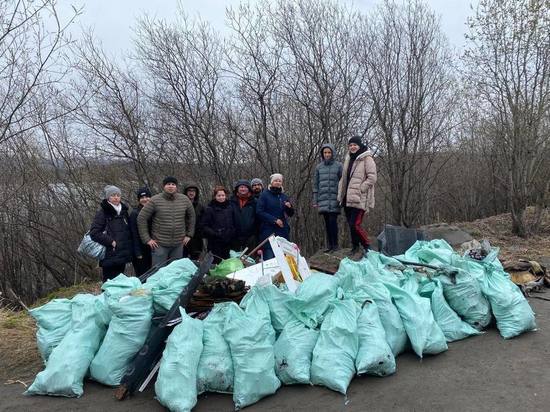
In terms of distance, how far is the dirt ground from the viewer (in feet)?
9.76

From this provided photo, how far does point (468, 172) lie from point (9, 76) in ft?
45.0

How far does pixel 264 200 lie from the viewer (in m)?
6.21

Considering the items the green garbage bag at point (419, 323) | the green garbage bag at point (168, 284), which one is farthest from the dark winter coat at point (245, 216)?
the green garbage bag at point (419, 323)

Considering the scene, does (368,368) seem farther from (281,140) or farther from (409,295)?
(281,140)

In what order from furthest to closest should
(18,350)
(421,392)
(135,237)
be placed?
1. (135,237)
2. (18,350)
3. (421,392)

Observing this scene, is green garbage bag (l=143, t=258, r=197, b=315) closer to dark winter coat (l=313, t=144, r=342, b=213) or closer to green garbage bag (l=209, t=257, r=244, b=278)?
green garbage bag (l=209, t=257, r=244, b=278)

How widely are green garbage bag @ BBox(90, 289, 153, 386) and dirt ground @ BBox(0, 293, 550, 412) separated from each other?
0.13 meters

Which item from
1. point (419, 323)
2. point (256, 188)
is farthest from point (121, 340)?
point (256, 188)

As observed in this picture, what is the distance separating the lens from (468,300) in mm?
4109

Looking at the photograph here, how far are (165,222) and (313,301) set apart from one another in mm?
2571

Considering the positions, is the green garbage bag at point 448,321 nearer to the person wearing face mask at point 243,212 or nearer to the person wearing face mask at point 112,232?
the person wearing face mask at point 243,212

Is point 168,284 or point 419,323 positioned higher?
point 168,284

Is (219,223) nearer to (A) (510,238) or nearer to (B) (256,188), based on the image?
(B) (256,188)

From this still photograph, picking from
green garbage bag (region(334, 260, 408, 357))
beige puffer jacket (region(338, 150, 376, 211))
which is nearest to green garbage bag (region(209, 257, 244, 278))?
green garbage bag (region(334, 260, 408, 357))
